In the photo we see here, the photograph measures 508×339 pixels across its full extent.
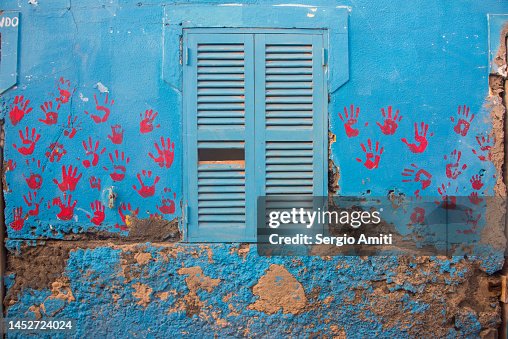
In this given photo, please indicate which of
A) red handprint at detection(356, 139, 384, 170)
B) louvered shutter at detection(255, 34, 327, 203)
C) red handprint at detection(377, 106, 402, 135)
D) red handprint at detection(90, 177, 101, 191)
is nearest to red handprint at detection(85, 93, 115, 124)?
red handprint at detection(90, 177, 101, 191)

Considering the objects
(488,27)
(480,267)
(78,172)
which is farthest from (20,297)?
(488,27)

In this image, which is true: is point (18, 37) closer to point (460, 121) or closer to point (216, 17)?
point (216, 17)

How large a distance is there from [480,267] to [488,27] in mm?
1704

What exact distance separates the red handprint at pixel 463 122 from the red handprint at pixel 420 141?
0.21m

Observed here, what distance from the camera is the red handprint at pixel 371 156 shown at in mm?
3871

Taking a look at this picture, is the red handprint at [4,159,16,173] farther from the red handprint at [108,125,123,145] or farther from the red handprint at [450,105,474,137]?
the red handprint at [450,105,474,137]

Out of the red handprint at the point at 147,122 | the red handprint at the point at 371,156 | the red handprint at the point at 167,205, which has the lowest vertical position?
the red handprint at the point at 167,205

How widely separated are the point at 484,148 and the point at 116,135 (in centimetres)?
260

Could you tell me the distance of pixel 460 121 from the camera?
390 centimetres

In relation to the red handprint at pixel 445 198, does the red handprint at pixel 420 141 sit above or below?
above

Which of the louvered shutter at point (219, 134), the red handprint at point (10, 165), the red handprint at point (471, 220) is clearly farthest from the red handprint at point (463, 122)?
the red handprint at point (10, 165)

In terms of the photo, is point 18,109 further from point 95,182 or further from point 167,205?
point 167,205

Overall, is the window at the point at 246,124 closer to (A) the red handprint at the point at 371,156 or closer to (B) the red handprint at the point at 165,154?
(B) the red handprint at the point at 165,154

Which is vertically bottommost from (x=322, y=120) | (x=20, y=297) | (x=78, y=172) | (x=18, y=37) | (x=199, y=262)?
(x=20, y=297)
